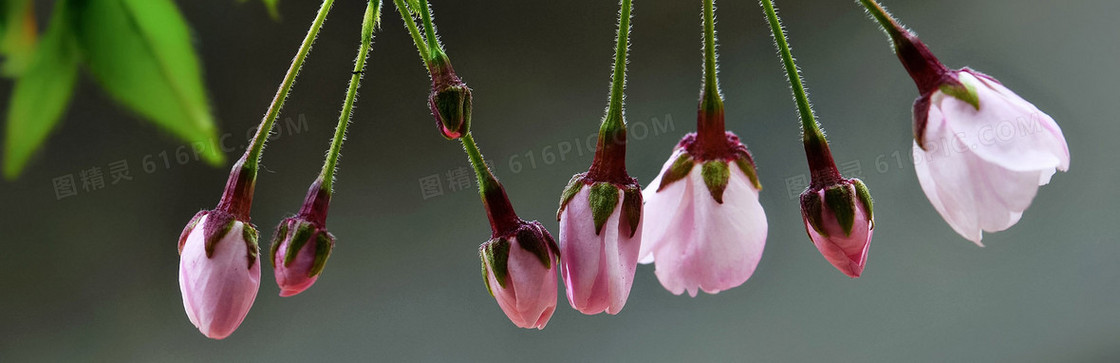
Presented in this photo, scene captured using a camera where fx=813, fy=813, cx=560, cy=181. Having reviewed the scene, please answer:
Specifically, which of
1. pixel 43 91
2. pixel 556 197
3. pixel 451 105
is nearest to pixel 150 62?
pixel 43 91

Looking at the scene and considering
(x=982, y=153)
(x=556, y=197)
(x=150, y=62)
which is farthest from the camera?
(x=556, y=197)

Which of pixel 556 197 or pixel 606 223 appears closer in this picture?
pixel 606 223

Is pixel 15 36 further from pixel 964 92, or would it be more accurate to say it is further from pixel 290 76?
pixel 964 92

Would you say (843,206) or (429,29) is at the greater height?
(429,29)

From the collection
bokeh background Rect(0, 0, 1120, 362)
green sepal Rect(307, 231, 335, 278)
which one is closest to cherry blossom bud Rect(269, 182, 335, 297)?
green sepal Rect(307, 231, 335, 278)

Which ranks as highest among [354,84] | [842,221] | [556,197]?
[556,197]

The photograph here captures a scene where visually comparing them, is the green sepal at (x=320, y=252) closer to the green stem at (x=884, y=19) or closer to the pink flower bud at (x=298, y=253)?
the pink flower bud at (x=298, y=253)

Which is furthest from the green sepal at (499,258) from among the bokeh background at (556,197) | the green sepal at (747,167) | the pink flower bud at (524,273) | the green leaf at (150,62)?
the bokeh background at (556,197)
